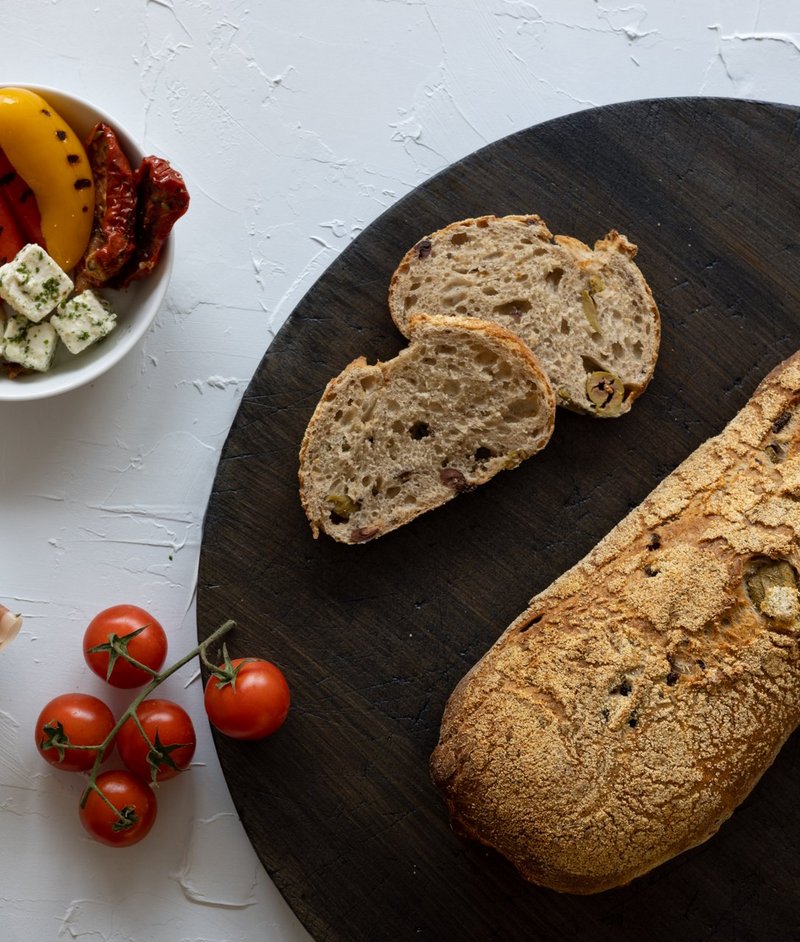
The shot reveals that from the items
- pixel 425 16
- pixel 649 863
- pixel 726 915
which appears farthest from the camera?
pixel 425 16

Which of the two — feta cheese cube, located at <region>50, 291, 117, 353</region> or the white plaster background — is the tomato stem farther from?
feta cheese cube, located at <region>50, 291, 117, 353</region>

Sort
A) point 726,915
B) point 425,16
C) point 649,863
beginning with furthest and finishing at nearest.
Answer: point 425,16 → point 726,915 → point 649,863

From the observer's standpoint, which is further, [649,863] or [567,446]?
[567,446]

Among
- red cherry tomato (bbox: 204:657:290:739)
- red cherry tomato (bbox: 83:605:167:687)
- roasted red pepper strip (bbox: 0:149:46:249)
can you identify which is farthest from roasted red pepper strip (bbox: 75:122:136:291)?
red cherry tomato (bbox: 204:657:290:739)

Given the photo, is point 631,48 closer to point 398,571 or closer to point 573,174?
point 573,174

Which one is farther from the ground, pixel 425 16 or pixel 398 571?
pixel 425 16

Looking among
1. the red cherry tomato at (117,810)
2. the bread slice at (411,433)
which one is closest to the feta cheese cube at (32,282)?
the bread slice at (411,433)

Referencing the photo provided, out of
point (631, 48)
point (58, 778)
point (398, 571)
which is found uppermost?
point (631, 48)

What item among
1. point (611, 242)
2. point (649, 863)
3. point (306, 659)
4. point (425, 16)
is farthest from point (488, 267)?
point (649, 863)
